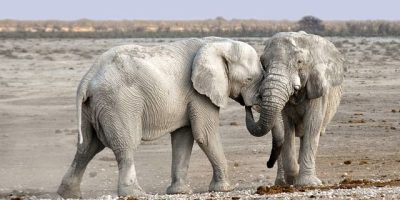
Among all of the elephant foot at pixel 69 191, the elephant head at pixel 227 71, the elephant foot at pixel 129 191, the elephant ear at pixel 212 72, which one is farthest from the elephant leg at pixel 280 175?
the elephant foot at pixel 69 191

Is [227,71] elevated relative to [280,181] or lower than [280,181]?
elevated

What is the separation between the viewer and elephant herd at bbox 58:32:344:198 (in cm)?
1541

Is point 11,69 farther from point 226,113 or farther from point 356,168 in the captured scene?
point 356,168

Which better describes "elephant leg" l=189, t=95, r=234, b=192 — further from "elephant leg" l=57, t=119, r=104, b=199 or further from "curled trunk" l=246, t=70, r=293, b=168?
"elephant leg" l=57, t=119, r=104, b=199

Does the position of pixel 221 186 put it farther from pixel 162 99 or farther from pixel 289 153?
pixel 162 99

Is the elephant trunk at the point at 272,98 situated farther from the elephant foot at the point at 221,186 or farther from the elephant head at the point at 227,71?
the elephant foot at the point at 221,186

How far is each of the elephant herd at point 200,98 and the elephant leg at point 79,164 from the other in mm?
11

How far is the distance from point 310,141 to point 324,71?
2.62 ft

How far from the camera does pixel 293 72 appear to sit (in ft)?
51.8

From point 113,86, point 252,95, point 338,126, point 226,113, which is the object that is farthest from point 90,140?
point 226,113

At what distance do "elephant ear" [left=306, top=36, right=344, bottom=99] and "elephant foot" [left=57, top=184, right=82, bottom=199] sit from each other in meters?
2.74

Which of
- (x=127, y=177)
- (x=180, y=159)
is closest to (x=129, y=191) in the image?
(x=127, y=177)

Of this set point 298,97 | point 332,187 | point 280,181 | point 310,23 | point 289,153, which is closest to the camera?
point 332,187

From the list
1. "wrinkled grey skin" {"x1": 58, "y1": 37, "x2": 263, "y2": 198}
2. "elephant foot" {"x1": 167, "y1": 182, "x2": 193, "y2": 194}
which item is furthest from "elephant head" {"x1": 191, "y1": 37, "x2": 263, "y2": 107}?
"elephant foot" {"x1": 167, "y1": 182, "x2": 193, "y2": 194}
